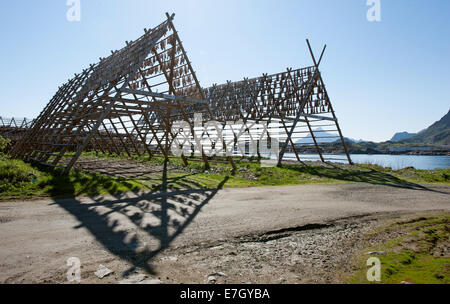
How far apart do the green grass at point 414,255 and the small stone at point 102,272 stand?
2.29 meters

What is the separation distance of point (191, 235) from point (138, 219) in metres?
1.18

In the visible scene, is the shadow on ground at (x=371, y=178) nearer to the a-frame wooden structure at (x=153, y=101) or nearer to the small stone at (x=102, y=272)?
the a-frame wooden structure at (x=153, y=101)

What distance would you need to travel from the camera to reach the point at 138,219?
437 centimetres

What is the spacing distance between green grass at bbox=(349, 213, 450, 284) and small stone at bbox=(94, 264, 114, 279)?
90.1 inches

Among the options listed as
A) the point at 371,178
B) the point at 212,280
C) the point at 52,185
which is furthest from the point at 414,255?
the point at 371,178

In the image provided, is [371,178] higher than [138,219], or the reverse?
[138,219]

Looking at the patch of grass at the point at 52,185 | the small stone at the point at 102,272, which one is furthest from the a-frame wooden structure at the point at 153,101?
the small stone at the point at 102,272

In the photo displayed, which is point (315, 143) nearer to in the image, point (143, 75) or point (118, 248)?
point (143, 75)

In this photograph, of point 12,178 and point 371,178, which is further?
point 371,178

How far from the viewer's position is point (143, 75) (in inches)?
508

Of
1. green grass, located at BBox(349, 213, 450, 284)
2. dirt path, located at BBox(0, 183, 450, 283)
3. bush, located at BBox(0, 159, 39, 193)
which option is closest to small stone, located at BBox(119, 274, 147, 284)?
dirt path, located at BBox(0, 183, 450, 283)

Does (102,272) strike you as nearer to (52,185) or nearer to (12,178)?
(52,185)
